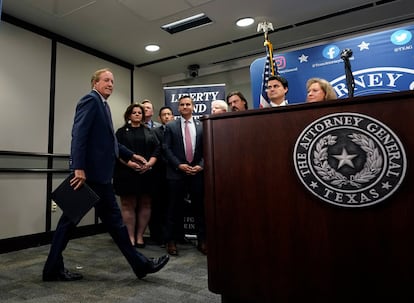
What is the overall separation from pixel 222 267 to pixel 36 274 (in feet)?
4.79

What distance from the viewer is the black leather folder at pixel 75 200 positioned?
1651mm

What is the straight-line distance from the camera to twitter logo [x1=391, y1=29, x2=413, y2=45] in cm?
277

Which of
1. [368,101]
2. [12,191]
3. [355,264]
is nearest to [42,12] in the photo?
[12,191]

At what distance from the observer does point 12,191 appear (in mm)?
2877

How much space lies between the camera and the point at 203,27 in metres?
3.33

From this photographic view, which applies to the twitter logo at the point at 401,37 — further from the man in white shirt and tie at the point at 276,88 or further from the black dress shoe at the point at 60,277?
the black dress shoe at the point at 60,277

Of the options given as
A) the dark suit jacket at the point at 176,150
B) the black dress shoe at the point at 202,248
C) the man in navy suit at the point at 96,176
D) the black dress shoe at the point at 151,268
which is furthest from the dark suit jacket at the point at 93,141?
the black dress shoe at the point at 202,248

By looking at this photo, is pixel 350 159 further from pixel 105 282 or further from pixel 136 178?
pixel 136 178

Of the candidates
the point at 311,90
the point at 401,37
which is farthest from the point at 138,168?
the point at 401,37

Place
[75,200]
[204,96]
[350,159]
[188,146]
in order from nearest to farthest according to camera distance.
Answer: [350,159] < [75,200] < [188,146] < [204,96]

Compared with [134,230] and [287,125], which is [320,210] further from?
[134,230]

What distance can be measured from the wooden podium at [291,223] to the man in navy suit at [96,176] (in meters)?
0.69

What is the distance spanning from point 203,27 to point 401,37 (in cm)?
197

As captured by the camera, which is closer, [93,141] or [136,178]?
[93,141]
